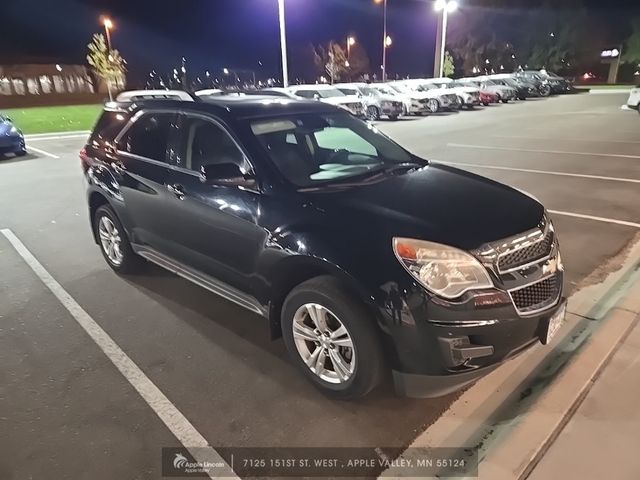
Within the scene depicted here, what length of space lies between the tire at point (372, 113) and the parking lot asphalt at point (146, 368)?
1341 centimetres

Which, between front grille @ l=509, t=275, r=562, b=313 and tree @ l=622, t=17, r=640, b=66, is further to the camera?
tree @ l=622, t=17, r=640, b=66

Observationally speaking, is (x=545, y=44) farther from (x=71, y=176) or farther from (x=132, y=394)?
(x=132, y=394)

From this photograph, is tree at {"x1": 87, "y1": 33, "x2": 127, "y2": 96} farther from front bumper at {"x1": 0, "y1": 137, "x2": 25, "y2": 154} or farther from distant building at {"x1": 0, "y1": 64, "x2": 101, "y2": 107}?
Result: front bumper at {"x1": 0, "y1": 137, "x2": 25, "y2": 154}

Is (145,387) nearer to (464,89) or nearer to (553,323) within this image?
(553,323)

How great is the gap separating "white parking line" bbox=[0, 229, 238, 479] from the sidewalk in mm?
1713

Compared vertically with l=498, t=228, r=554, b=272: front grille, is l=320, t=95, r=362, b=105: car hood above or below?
below

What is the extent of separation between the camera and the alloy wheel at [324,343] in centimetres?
296

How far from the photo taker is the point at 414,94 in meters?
21.8

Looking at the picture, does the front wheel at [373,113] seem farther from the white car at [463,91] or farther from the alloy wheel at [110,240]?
the alloy wheel at [110,240]

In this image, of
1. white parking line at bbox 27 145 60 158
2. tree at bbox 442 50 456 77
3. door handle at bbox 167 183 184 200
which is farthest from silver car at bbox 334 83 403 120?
tree at bbox 442 50 456 77

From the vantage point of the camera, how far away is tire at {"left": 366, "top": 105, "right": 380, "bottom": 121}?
20141 millimetres

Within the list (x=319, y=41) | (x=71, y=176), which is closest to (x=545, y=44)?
(x=319, y=41)

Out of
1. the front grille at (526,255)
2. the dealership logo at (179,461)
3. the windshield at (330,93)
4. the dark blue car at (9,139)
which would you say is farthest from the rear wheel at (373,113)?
the dealership logo at (179,461)

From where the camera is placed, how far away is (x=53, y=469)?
2.62 meters
